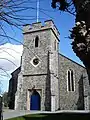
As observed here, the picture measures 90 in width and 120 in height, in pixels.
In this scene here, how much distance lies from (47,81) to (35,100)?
2874 millimetres

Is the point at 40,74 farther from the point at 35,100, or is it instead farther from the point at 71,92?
the point at 71,92

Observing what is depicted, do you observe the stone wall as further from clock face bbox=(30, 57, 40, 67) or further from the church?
clock face bbox=(30, 57, 40, 67)

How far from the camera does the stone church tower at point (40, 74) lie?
74.9 ft

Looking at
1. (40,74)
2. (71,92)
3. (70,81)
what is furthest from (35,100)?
(70,81)

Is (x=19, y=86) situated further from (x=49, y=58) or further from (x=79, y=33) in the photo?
(x=79, y=33)

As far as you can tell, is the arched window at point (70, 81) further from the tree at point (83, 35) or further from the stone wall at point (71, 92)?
the tree at point (83, 35)

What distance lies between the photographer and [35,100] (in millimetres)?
23578

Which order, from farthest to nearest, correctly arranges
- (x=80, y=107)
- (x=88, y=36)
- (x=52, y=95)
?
(x=80, y=107) → (x=52, y=95) → (x=88, y=36)

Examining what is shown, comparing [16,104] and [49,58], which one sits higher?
[49,58]

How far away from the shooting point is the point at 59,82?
83.3ft

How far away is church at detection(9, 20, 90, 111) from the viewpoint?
23.0 m

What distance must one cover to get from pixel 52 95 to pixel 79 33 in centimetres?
1696

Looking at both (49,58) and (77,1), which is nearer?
(77,1)

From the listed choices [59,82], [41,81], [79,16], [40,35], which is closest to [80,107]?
[59,82]
